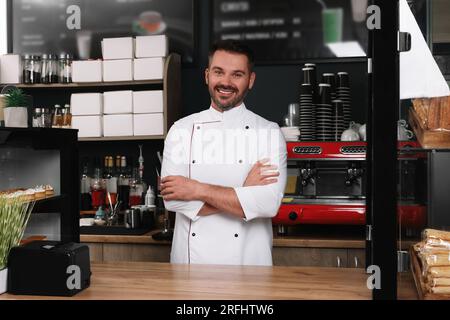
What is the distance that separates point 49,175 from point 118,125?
4.62 ft

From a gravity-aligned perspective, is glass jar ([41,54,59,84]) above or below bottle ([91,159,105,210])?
above

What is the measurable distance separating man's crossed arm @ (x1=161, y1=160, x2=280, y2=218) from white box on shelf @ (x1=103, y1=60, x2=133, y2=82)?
55.6 inches

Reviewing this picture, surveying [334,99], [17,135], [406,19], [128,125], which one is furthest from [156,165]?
[406,19]

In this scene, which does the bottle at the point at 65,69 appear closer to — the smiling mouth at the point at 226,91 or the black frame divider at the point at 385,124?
the smiling mouth at the point at 226,91

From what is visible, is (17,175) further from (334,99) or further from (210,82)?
(334,99)

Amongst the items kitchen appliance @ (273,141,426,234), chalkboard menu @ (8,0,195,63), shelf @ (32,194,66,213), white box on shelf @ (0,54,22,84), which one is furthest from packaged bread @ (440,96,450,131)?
white box on shelf @ (0,54,22,84)

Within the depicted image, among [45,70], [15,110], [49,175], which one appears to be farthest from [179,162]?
[45,70]

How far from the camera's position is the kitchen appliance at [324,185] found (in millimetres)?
2873

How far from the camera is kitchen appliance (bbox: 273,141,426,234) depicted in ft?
9.43

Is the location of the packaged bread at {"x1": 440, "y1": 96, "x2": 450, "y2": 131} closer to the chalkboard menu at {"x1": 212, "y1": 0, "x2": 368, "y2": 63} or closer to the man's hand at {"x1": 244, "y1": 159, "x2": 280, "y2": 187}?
the man's hand at {"x1": 244, "y1": 159, "x2": 280, "y2": 187}

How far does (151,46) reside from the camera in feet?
11.1

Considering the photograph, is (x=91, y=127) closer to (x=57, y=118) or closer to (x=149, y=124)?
(x=57, y=118)
